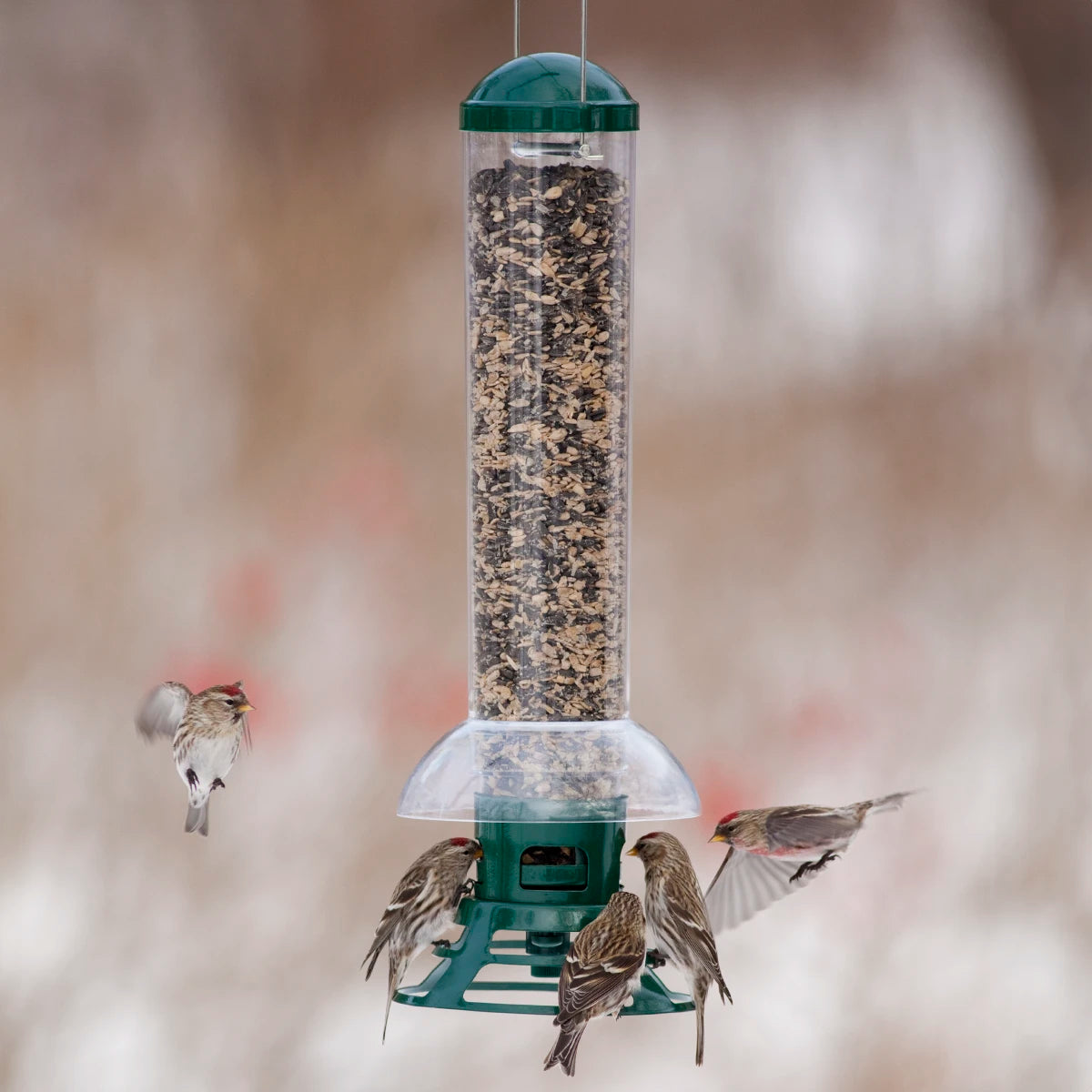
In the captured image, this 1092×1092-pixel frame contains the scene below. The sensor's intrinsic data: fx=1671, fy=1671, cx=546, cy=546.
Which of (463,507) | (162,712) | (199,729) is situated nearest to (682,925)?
(199,729)

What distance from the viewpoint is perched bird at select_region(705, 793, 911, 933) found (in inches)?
101

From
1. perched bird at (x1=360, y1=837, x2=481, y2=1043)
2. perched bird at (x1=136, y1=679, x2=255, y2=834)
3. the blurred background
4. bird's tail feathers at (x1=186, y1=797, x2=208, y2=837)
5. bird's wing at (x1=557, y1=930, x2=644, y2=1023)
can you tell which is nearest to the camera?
bird's wing at (x1=557, y1=930, x2=644, y2=1023)

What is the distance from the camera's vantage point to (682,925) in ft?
7.43

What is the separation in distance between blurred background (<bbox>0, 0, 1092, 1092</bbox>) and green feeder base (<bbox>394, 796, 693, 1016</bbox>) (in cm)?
210

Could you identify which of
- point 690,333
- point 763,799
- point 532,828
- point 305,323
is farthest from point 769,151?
point 532,828

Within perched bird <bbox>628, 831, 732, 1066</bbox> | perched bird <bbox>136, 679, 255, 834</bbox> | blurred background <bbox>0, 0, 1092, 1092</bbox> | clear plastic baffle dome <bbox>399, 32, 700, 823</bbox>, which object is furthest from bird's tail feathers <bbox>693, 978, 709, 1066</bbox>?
blurred background <bbox>0, 0, 1092, 1092</bbox>

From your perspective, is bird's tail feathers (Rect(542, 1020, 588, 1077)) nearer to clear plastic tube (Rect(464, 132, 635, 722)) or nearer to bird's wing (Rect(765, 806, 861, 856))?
clear plastic tube (Rect(464, 132, 635, 722))

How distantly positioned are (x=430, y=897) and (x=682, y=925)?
345mm

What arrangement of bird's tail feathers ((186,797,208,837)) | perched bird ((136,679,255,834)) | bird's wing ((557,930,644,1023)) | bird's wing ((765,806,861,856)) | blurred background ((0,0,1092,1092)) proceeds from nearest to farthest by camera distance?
1. bird's wing ((557,930,644,1023))
2. bird's wing ((765,806,861,856))
3. perched bird ((136,679,255,834))
4. bird's tail feathers ((186,797,208,837))
5. blurred background ((0,0,1092,1092))

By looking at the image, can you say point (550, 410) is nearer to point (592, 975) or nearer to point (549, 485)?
point (549, 485)

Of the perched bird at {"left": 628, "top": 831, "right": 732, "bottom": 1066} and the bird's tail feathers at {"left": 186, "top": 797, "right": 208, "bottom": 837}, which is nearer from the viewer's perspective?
the perched bird at {"left": 628, "top": 831, "right": 732, "bottom": 1066}

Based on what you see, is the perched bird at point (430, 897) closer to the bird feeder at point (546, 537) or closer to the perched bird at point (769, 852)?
the bird feeder at point (546, 537)

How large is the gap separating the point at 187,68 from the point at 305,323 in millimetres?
722

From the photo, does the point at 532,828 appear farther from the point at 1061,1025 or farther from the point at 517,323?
the point at 1061,1025
